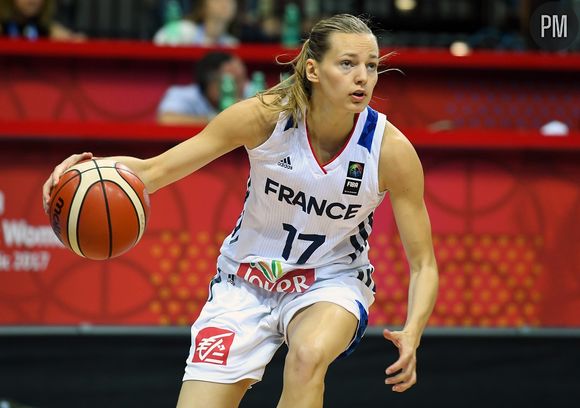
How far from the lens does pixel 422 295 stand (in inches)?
150

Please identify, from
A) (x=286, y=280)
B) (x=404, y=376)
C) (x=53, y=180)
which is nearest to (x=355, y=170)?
(x=286, y=280)

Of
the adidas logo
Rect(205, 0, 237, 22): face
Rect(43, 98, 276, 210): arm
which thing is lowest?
the adidas logo

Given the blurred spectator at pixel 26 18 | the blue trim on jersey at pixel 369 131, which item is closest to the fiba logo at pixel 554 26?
the blurred spectator at pixel 26 18

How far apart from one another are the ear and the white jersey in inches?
7.2

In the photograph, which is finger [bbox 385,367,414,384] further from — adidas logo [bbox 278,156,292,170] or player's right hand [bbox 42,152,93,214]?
player's right hand [bbox 42,152,93,214]

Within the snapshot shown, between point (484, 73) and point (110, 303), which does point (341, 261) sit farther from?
point (484, 73)

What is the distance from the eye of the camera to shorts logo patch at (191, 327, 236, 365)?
12.8ft

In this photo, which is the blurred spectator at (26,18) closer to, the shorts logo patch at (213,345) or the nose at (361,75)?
the shorts logo patch at (213,345)

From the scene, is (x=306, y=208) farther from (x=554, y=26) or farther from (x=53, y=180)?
(x=554, y=26)

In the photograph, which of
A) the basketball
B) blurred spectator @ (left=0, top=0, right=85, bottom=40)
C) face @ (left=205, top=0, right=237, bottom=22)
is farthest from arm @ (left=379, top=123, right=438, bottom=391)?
blurred spectator @ (left=0, top=0, right=85, bottom=40)

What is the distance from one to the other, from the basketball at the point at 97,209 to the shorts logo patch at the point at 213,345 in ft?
1.56

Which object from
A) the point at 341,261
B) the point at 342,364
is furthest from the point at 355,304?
the point at 342,364

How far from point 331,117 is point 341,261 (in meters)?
0.58

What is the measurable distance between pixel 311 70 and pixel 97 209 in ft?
3.24
